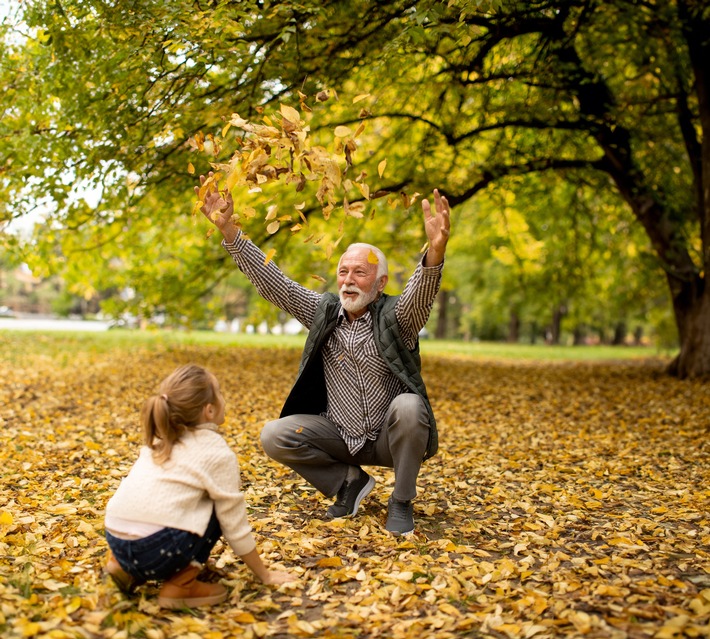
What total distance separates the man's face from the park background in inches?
9.3

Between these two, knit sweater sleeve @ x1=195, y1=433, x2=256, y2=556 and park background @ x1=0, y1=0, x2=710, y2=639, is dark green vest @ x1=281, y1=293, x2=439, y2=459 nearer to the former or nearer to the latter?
park background @ x1=0, y1=0, x2=710, y2=639

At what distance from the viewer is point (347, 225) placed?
1238 cm

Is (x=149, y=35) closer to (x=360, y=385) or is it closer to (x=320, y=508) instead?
(x=360, y=385)

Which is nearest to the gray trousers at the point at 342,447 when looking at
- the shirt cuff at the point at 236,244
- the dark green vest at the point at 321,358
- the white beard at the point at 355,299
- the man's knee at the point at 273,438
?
the man's knee at the point at 273,438

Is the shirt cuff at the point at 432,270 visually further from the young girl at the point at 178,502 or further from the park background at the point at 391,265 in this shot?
the young girl at the point at 178,502

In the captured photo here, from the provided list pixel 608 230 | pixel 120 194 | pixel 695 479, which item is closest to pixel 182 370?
pixel 695 479

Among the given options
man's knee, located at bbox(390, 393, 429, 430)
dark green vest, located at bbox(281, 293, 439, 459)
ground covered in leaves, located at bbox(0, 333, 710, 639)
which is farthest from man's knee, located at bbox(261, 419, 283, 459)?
man's knee, located at bbox(390, 393, 429, 430)

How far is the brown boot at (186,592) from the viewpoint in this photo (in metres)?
2.87

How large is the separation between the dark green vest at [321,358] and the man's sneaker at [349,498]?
0.46 meters

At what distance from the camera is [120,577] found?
291 centimetres

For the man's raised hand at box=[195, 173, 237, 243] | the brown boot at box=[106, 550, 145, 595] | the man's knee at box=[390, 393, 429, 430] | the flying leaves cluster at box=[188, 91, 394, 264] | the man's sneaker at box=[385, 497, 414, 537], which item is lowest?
the brown boot at box=[106, 550, 145, 595]

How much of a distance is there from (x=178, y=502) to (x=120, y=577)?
1.47 feet

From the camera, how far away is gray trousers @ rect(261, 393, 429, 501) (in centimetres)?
378

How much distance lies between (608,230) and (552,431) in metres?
8.08
